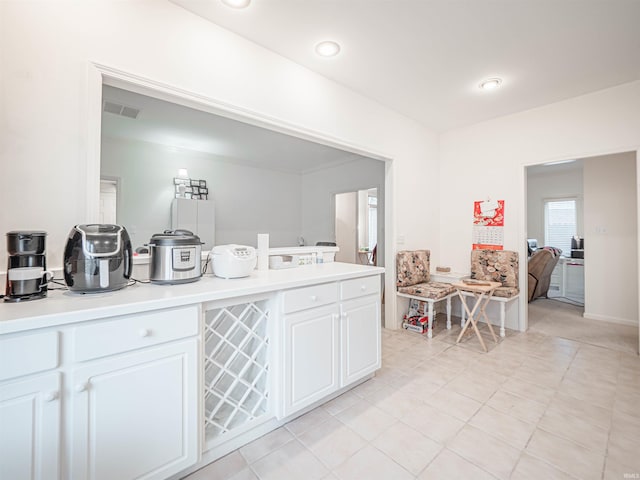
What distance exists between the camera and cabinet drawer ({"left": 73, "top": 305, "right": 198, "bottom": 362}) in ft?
3.53

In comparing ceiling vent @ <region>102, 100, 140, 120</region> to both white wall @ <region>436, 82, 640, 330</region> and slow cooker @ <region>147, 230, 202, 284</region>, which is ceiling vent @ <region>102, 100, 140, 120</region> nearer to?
slow cooker @ <region>147, 230, 202, 284</region>

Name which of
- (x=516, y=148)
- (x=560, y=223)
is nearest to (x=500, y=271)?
(x=516, y=148)

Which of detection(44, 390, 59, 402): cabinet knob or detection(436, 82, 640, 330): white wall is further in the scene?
detection(436, 82, 640, 330): white wall

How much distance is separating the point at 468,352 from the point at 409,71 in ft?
8.94

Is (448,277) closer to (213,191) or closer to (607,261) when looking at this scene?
(607,261)

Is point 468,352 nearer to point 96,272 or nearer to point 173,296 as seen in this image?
point 173,296

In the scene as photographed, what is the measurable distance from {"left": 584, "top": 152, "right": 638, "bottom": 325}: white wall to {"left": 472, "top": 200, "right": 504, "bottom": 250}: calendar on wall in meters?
1.44

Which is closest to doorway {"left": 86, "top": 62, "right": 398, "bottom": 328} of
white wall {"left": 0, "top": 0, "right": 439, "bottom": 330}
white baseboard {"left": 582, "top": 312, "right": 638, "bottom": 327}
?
white wall {"left": 0, "top": 0, "right": 439, "bottom": 330}

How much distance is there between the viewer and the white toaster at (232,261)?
1765 mm

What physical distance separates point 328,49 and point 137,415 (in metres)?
2.65

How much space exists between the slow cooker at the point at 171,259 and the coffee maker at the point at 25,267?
43cm

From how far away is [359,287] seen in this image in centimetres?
212

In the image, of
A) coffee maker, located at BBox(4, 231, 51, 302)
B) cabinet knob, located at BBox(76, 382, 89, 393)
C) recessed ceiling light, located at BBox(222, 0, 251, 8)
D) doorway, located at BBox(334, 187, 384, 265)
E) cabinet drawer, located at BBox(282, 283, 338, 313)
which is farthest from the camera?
doorway, located at BBox(334, 187, 384, 265)

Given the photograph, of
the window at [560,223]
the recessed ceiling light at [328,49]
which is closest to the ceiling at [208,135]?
the recessed ceiling light at [328,49]
